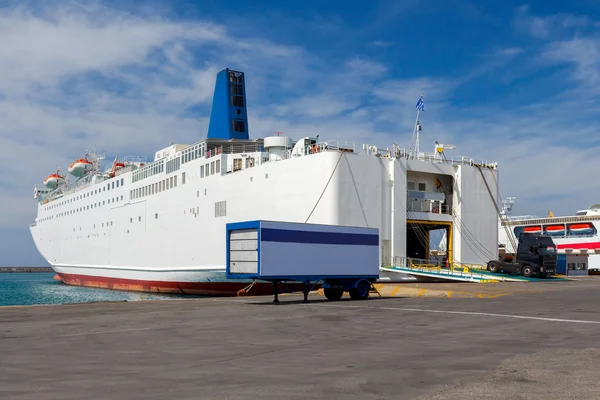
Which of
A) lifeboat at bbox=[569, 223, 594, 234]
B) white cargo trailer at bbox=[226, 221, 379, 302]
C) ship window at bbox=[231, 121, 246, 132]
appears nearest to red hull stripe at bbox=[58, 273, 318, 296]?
white cargo trailer at bbox=[226, 221, 379, 302]

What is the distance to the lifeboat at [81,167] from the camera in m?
78.1

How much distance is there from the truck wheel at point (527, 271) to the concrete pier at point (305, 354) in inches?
930

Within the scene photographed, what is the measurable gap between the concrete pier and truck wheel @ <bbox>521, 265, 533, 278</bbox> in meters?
23.6

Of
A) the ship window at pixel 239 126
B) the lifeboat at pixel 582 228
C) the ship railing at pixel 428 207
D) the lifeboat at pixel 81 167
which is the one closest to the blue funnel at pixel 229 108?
the ship window at pixel 239 126

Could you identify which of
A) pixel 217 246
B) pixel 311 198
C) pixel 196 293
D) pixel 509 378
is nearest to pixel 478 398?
pixel 509 378

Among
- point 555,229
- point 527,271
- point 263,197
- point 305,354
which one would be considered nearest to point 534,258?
point 527,271

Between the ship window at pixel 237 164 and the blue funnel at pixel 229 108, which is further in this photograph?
the blue funnel at pixel 229 108

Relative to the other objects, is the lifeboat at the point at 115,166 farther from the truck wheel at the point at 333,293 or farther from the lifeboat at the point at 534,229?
the lifeboat at the point at 534,229

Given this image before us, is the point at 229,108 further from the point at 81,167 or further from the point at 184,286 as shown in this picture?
the point at 81,167

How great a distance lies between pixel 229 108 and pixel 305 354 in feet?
133

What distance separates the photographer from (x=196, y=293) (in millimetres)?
45594

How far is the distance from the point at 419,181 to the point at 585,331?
28.6 metres

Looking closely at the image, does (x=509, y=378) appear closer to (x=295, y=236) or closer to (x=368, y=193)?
(x=295, y=236)

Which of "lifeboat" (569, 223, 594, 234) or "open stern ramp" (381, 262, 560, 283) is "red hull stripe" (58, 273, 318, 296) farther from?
"lifeboat" (569, 223, 594, 234)
